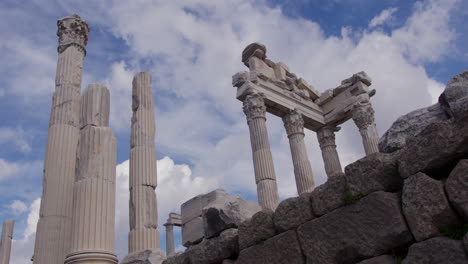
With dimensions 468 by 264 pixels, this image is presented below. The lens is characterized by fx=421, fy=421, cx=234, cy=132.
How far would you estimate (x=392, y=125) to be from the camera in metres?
5.05

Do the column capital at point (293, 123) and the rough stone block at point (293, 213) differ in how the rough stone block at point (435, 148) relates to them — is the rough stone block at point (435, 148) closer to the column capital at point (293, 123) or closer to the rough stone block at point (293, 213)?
the rough stone block at point (293, 213)

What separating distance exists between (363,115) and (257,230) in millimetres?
16425

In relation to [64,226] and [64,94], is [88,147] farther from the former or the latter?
[64,94]

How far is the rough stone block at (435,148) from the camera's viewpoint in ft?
12.9

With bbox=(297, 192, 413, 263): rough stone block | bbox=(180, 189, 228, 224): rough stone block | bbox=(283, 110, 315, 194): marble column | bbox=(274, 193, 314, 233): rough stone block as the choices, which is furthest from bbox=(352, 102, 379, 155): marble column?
bbox=(297, 192, 413, 263): rough stone block

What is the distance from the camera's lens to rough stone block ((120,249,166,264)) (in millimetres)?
8719

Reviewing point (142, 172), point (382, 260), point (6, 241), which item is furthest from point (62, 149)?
point (6, 241)

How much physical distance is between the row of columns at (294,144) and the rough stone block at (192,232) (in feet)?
27.0

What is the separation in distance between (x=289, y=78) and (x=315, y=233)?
17441mm

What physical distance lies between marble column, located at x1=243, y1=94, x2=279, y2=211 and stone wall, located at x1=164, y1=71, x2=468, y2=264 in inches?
436

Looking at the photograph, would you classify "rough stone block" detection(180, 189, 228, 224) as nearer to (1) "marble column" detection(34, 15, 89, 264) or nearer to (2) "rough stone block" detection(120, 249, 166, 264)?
(2) "rough stone block" detection(120, 249, 166, 264)

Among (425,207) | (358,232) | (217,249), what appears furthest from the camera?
(217,249)

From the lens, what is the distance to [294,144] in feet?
66.0

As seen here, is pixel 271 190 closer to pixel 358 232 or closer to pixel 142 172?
pixel 142 172
